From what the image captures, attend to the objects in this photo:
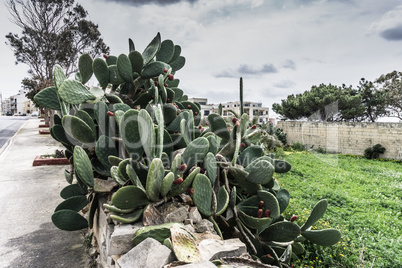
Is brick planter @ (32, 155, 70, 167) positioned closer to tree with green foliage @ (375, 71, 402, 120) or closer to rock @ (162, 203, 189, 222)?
rock @ (162, 203, 189, 222)

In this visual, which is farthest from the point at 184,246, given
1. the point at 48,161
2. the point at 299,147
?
the point at 299,147

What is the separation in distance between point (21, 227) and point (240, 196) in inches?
114

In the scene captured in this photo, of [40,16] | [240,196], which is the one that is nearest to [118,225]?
[240,196]

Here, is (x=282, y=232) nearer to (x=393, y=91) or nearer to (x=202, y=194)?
(x=202, y=194)

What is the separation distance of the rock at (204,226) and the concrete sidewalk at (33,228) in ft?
4.86

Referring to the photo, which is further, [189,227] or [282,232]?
[282,232]

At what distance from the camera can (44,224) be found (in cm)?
339

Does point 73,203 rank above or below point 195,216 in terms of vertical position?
below

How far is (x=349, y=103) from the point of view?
23.6 m

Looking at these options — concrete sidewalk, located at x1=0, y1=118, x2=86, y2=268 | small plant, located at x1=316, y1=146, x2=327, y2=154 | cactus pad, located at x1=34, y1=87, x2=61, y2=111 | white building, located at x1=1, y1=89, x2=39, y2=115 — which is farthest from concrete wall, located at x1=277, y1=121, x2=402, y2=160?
white building, located at x1=1, y1=89, x2=39, y2=115

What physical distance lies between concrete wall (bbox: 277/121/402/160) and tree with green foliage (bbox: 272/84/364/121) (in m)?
9.12

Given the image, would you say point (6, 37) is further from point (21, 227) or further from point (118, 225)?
point (118, 225)

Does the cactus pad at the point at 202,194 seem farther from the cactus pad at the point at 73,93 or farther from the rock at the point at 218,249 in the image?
the cactus pad at the point at 73,93

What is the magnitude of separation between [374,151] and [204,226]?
45.9 ft
